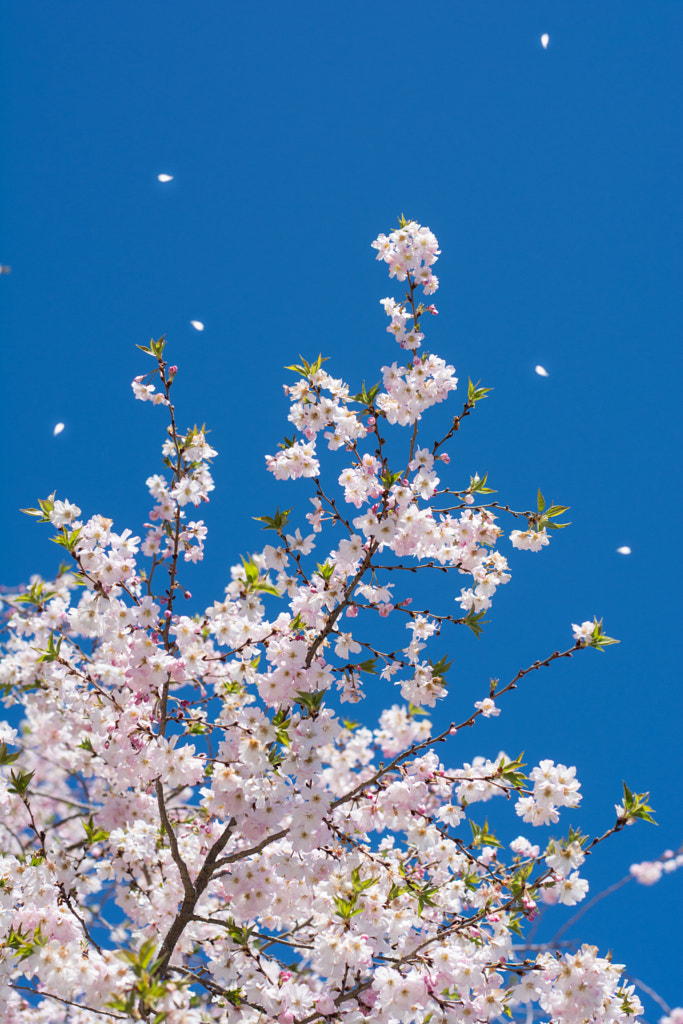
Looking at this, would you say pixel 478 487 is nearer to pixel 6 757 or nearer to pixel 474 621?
pixel 474 621

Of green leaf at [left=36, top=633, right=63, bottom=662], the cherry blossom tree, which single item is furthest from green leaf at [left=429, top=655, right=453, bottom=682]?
green leaf at [left=36, top=633, right=63, bottom=662]

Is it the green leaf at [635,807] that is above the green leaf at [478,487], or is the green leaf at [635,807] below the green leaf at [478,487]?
below

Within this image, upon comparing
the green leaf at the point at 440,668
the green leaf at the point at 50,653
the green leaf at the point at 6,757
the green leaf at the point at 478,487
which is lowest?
the green leaf at the point at 6,757

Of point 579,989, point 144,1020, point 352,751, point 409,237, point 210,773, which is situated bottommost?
point 144,1020

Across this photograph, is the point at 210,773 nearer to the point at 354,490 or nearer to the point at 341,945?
the point at 341,945

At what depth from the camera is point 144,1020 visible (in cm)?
371

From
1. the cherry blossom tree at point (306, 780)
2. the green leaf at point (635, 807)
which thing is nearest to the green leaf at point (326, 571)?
the cherry blossom tree at point (306, 780)

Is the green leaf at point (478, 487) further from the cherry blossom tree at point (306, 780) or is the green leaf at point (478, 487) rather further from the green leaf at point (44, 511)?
the green leaf at point (44, 511)

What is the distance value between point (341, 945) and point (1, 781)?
281cm

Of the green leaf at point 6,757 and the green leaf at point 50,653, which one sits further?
the green leaf at point 50,653

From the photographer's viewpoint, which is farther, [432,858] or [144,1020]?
[432,858]

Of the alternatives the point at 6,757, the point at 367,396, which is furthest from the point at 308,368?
the point at 6,757

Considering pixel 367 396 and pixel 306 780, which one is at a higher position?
pixel 367 396

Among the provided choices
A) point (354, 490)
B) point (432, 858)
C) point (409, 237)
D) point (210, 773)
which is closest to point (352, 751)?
point (432, 858)
